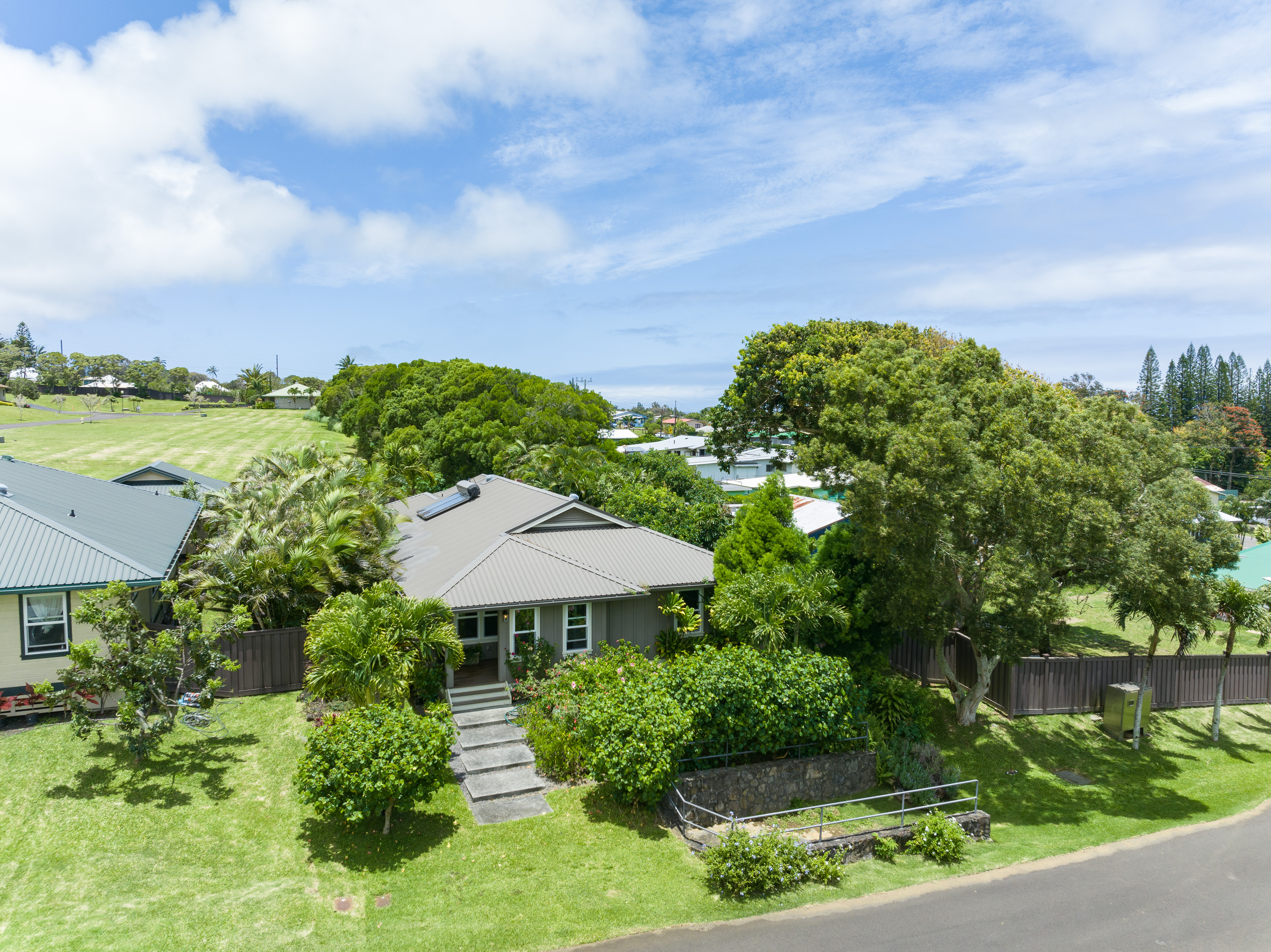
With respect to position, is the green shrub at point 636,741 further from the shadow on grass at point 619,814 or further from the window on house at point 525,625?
the window on house at point 525,625

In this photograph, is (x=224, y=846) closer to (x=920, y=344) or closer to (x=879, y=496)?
(x=879, y=496)

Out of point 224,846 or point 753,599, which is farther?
point 753,599

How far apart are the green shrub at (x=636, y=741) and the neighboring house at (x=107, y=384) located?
129m

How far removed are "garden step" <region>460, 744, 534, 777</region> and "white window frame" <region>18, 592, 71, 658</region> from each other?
→ 8.83 meters

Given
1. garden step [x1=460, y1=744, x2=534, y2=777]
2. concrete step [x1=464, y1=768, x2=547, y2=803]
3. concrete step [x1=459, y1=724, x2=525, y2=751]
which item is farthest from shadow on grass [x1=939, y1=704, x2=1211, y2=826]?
concrete step [x1=459, y1=724, x2=525, y2=751]

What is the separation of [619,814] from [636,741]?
67.5 inches

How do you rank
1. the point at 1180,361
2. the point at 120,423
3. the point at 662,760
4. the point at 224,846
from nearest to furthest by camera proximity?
the point at 224,846
the point at 662,760
the point at 120,423
the point at 1180,361

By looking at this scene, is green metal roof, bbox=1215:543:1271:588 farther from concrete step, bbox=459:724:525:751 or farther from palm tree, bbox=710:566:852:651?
concrete step, bbox=459:724:525:751

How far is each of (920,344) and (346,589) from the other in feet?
82.0

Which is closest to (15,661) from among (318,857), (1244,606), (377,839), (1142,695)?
(318,857)

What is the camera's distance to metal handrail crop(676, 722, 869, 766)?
14.8m

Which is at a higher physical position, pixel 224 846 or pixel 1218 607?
pixel 1218 607

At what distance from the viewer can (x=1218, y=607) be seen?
18609mm

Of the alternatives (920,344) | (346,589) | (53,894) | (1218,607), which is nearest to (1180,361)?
(920,344)
